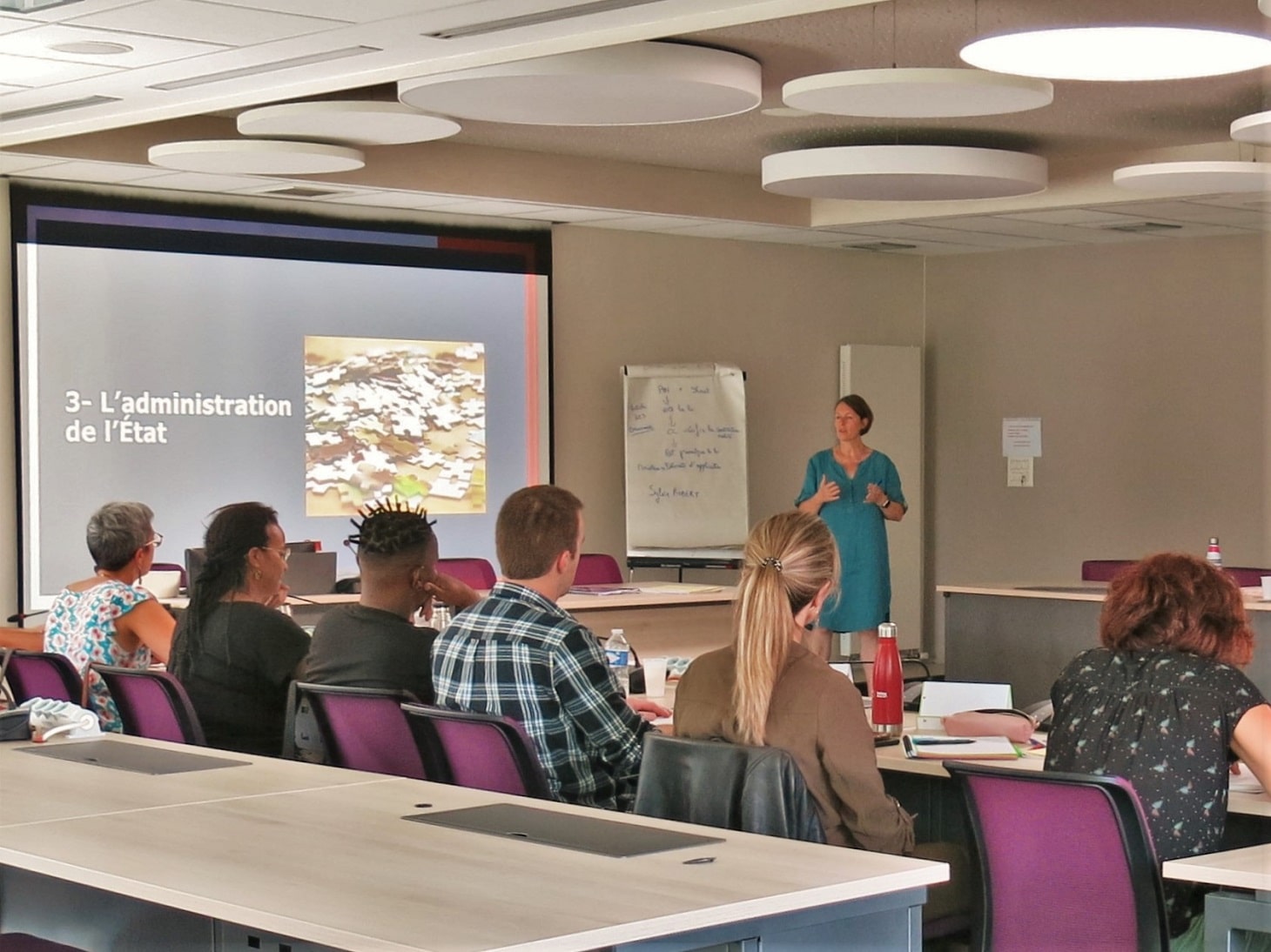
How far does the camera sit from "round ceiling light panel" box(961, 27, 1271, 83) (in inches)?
202

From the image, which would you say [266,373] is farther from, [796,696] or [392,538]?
[796,696]

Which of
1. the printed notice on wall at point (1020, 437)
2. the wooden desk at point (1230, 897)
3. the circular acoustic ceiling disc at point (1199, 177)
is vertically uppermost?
the circular acoustic ceiling disc at point (1199, 177)

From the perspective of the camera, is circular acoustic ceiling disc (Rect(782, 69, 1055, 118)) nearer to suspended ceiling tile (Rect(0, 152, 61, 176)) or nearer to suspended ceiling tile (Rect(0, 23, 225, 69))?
suspended ceiling tile (Rect(0, 23, 225, 69))

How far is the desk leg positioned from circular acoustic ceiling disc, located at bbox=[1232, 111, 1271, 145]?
4.95 m

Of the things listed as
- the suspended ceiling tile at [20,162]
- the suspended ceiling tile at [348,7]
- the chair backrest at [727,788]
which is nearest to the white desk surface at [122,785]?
the chair backrest at [727,788]

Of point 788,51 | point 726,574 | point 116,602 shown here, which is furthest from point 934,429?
point 116,602

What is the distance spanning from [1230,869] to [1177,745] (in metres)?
0.64

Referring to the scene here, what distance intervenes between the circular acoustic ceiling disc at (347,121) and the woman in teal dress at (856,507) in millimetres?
2689

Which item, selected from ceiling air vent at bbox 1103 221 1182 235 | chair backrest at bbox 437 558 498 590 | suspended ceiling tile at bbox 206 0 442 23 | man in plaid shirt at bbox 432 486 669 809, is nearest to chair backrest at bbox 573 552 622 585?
chair backrest at bbox 437 558 498 590

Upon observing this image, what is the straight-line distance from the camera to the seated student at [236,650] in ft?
14.7

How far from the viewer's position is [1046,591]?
826 cm

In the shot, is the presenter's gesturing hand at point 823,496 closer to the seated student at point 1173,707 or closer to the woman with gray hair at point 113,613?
the woman with gray hair at point 113,613

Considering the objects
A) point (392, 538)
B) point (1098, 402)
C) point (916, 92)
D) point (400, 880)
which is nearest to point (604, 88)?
point (916, 92)

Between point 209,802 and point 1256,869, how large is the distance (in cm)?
168
